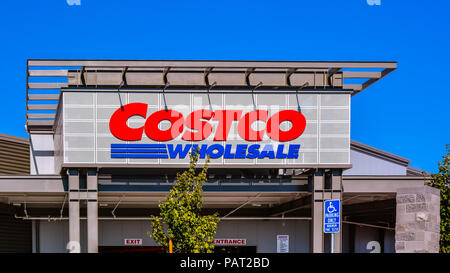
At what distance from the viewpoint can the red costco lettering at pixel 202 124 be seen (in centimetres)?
2284

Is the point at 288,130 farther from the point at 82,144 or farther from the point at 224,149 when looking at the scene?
the point at 82,144

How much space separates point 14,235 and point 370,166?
23214mm

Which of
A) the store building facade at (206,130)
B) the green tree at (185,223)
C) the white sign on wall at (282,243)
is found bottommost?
the white sign on wall at (282,243)

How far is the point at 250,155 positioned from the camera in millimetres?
23297

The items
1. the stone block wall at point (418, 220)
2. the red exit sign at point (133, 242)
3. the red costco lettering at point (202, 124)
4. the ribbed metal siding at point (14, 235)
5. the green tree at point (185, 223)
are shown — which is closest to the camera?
the green tree at point (185, 223)

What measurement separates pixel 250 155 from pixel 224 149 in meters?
1.12

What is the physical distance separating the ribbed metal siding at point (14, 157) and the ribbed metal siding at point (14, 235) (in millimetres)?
2962

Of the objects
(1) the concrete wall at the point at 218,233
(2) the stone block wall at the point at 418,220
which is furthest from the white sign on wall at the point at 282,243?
(2) the stone block wall at the point at 418,220

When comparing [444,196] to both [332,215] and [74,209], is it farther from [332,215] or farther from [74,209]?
[74,209]

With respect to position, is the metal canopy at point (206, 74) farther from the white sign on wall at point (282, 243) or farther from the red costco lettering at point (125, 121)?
the white sign on wall at point (282, 243)

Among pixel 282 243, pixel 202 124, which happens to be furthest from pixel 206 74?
pixel 282 243

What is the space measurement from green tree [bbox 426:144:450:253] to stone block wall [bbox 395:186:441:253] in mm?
943

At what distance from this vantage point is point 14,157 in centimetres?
3328
